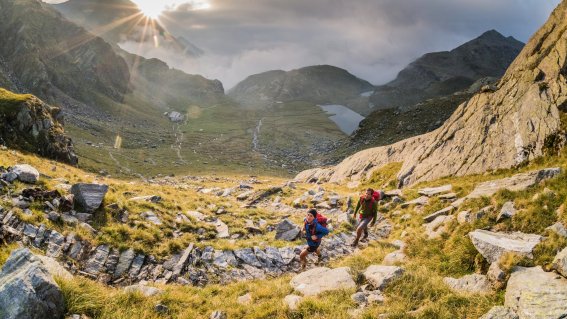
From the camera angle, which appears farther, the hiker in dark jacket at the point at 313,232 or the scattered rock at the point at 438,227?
the hiker in dark jacket at the point at 313,232

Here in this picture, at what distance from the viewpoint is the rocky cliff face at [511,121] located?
79.9 feet

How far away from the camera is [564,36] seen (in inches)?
1130

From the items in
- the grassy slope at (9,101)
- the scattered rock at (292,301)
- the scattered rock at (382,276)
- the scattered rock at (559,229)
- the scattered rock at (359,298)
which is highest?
the grassy slope at (9,101)

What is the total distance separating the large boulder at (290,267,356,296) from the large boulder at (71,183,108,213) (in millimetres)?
11541

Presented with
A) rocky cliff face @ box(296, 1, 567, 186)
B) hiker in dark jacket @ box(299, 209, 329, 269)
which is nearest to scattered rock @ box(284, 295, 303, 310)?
hiker in dark jacket @ box(299, 209, 329, 269)

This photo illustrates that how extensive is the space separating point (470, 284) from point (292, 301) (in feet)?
18.8

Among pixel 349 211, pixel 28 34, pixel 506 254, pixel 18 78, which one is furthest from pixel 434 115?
pixel 28 34

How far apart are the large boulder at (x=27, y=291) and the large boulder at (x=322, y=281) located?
7.50 metres

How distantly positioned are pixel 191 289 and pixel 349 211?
61.5ft

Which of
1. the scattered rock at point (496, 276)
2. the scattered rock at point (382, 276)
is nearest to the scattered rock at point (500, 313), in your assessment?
the scattered rock at point (496, 276)

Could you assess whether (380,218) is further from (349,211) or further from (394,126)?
(394,126)

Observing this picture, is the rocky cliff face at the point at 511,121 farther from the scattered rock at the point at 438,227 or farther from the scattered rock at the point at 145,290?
the scattered rock at the point at 145,290

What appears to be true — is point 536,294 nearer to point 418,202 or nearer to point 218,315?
point 218,315

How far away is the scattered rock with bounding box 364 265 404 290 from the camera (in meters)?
11.5
